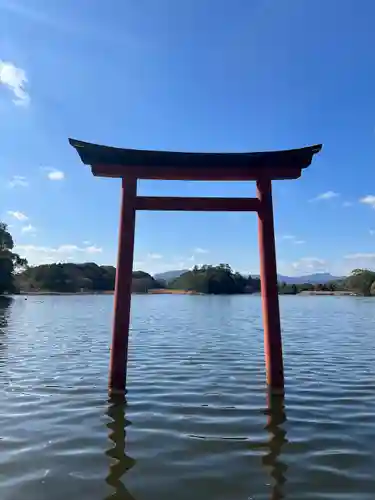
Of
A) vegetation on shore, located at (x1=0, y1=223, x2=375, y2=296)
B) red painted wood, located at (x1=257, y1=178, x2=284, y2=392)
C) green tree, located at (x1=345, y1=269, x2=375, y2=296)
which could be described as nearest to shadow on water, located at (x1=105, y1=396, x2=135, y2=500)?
red painted wood, located at (x1=257, y1=178, x2=284, y2=392)

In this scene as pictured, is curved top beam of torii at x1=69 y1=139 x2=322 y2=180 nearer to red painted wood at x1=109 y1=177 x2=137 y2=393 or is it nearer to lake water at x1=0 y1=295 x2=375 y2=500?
red painted wood at x1=109 y1=177 x2=137 y2=393

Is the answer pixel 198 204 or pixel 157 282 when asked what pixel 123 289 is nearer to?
pixel 198 204

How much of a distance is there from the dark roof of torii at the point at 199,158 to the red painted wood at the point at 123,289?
0.34 metres

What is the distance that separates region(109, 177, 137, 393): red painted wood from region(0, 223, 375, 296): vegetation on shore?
80539mm

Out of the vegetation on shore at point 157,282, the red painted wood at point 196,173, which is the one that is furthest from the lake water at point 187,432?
the vegetation on shore at point 157,282

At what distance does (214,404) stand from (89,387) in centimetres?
219

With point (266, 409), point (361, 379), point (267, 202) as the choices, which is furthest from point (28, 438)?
point (361, 379)

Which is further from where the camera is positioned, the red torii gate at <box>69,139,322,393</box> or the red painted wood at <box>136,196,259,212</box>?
the red painted wood at <box>136,196,259,212</box>

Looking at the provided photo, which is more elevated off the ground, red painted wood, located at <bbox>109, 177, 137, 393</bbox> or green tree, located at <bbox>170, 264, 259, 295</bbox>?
green tree, located at <bbox>170, 264, 259, 295</bbox>

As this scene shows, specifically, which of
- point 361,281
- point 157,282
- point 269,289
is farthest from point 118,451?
point 157,282

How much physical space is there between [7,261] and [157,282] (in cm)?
6880

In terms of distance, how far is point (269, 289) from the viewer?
7.00m

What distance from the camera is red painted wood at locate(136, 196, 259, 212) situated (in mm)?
7055

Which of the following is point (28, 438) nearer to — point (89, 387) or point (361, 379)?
point (89, 387)
